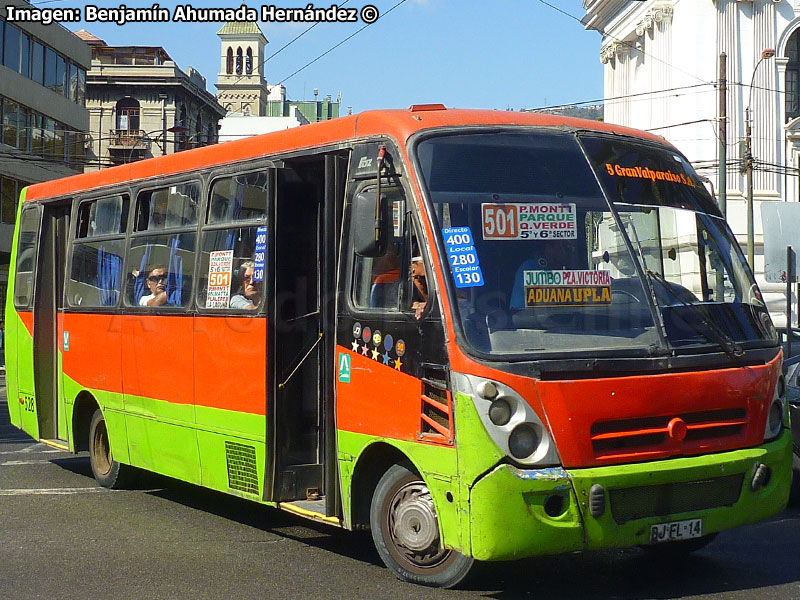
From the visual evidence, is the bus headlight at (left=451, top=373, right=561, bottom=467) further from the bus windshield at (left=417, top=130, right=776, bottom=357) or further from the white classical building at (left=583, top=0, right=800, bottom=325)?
the white classical building at (left=583, top=0, right=800, bottom=325)

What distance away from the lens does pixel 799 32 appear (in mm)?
57125

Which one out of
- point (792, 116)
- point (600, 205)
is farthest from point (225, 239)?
point (792, 116)

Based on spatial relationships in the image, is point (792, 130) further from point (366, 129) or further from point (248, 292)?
point (366, 129)

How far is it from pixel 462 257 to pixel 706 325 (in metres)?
1.44

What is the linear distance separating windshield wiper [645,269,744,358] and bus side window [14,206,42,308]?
7514 millimetres

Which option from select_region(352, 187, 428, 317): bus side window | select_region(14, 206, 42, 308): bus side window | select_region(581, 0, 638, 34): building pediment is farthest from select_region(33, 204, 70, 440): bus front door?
select_region(581, 0, 638, 34): building pediment

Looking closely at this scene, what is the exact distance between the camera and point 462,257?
6.57 meters

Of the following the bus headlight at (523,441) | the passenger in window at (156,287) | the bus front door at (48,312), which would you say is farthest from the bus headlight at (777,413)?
the bus front door at (48,312)

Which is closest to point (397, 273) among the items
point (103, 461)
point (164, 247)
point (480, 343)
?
point (480, 343)

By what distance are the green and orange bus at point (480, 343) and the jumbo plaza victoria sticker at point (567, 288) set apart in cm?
1

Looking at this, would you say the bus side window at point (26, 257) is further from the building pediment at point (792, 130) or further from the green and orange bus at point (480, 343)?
the building pediment at point (792, 130)

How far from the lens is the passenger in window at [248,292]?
813cm

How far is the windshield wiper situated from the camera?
6.73 metres

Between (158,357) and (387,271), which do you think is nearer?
(387,271)
